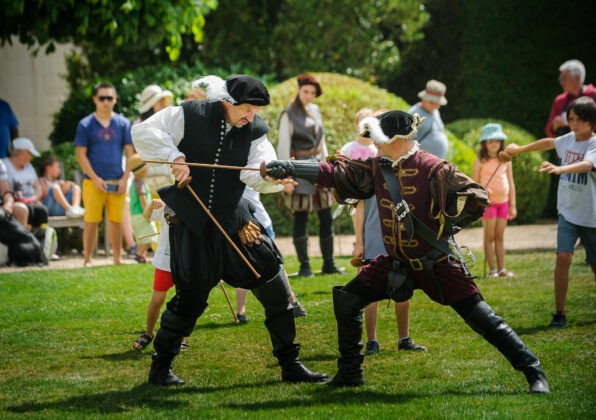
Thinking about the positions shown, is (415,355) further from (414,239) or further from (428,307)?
(428,307)

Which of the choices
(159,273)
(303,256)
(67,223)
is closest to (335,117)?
(303,256)

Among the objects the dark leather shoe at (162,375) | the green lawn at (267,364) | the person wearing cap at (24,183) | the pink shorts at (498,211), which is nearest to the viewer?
the green lawn at (267,364)

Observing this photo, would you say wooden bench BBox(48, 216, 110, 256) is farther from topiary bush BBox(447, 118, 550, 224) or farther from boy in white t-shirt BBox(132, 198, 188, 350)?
topiary bush BBox(447, 118, 550, 224)

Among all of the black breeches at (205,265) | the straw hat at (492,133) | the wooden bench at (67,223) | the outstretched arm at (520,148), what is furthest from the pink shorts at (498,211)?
the wooden bench at (67,223)

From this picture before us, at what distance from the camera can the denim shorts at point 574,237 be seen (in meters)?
6.17

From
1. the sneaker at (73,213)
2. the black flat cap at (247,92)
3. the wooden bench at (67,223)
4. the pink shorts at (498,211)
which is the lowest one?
the wooden bench at (67,223)

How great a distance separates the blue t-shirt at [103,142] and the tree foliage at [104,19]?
2333 millimetres

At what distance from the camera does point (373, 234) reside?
5438 mm

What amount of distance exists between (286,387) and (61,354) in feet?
6.07

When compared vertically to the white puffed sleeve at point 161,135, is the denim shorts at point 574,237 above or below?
below

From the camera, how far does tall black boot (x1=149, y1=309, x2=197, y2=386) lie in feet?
15.3

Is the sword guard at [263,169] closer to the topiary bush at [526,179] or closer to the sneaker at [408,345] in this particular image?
the sneaker at [408,345]

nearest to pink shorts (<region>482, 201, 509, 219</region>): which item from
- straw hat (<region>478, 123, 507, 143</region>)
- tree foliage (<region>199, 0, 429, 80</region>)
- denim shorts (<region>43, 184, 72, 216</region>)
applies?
straw hat (<region>478, 123, 507, 143</region>)

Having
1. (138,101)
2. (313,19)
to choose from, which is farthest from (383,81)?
(138,101)
